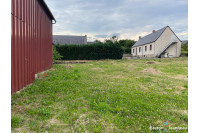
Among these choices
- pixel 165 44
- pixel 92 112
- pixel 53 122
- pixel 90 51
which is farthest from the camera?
pixel 165 44

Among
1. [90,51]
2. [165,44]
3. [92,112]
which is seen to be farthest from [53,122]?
[165,44]

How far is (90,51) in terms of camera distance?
23.0 metres

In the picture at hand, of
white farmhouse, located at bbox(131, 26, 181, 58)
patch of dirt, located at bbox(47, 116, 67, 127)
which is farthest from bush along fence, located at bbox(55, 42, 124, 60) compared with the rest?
patch of dirt, located at bbox(47, 116, 67, 127)

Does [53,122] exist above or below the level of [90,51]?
below

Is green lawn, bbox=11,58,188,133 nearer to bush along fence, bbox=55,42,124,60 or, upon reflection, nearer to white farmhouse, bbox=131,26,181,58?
bush along fence, bbox=55,42,124,60

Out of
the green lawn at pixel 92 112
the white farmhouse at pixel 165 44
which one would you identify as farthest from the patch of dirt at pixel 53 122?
the white farmhouse at pixel 165 44

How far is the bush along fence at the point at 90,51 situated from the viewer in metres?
22.6

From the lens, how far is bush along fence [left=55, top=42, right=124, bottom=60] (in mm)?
22625

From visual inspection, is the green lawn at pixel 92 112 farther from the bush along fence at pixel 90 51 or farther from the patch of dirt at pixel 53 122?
the bush along fence at pixel 90 51

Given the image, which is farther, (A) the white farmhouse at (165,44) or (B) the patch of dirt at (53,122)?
(A) the white farmhouse at (165,44)

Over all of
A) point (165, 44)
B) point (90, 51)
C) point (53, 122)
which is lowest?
point (53, 122)

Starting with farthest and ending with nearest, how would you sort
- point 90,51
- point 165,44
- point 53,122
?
point 165,44 < point 90,51 < point 53,122

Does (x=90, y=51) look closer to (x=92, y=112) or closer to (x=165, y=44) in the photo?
(x=165, y=44)
